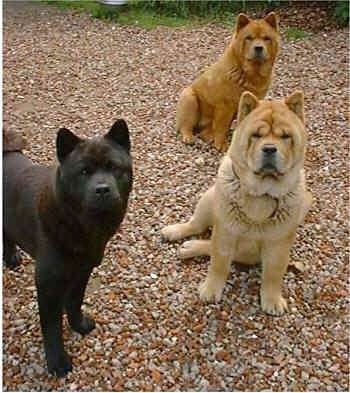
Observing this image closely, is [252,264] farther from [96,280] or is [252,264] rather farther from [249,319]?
[96,280]

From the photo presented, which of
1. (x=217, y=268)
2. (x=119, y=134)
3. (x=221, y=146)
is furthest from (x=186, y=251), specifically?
(x=221, y=146)

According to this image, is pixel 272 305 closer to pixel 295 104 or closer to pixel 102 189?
pixel 295 104

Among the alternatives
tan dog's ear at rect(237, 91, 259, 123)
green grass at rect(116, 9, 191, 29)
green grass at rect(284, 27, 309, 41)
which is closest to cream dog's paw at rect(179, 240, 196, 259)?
tan dog's ear at rect(237, 91, 259, 123)

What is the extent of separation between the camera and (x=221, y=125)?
442 cm

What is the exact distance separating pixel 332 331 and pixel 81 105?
3197mm

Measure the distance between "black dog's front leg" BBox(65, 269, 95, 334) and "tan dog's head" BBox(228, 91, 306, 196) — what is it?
2.90ft

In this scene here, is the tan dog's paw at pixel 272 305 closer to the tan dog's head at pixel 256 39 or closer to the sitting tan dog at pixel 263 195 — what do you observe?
the sitting tan dog at pixel 263 195

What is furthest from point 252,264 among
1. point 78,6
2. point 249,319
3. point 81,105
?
point 78,6

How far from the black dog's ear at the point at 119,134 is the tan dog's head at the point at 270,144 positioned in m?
0.63

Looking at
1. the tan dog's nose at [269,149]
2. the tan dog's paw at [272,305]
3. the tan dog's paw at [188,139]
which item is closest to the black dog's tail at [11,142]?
the tan dog's nose at [269,149]

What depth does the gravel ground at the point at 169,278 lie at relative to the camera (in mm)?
2633

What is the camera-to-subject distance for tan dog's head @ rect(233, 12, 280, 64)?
4.12 m

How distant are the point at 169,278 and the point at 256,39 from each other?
1979 millimetres

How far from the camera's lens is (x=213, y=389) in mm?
2562
